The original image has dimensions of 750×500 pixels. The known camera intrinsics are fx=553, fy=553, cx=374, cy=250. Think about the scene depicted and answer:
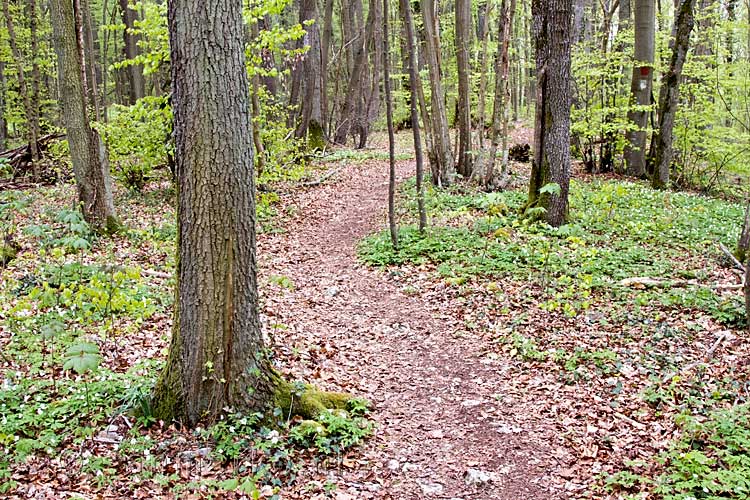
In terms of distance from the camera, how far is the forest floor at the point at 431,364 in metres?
4.06

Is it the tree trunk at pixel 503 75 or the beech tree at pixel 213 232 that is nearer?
the beech tree at pixel 213 232

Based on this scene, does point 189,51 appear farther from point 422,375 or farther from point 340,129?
point 340,129

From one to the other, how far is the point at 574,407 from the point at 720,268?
424 centimetres

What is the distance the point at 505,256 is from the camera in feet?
28.6

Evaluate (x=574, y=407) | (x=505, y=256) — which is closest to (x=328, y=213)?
(x=505, y=256)

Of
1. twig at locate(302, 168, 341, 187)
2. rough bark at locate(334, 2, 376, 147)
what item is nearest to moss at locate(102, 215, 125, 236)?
twig at locate(302, 168, 341, 187)

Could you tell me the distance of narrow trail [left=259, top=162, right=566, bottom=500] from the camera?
4.34m

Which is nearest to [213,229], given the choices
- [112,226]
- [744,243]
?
[112,226]

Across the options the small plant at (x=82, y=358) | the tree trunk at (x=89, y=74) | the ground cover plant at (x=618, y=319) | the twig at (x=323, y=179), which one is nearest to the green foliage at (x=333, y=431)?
the small plant at (x=82, y=358)

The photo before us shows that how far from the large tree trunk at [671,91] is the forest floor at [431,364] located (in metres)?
4.30

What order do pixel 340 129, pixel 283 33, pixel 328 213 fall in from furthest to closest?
pixel 340 129
pixel 328 213
pixel 283 33

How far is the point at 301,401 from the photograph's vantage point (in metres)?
4.77

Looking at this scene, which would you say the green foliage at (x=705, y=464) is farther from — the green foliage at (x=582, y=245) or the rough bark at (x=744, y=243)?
the rough bark at (x=744, y=243)

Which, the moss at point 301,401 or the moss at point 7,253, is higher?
the moss at point 7,253
